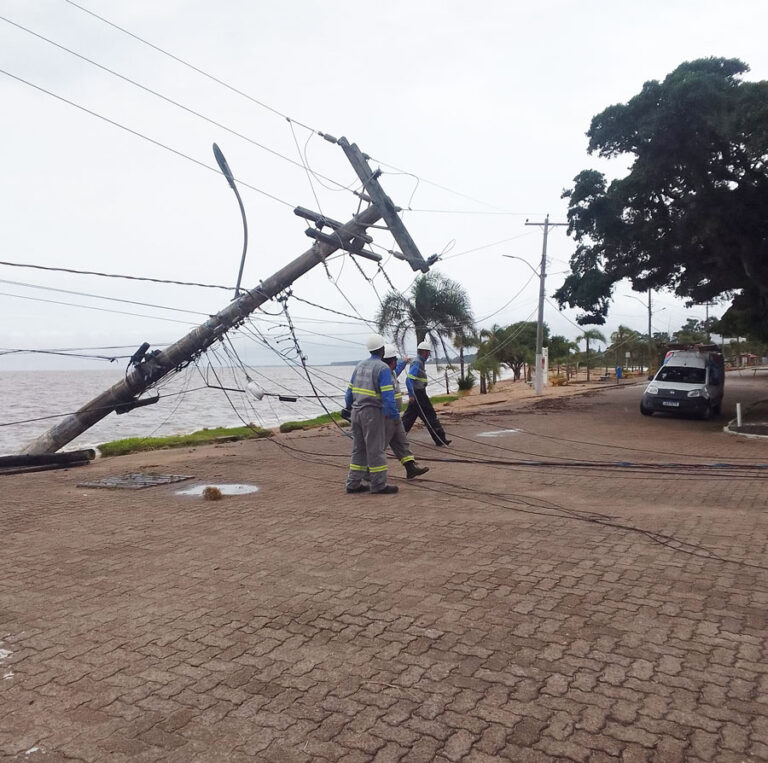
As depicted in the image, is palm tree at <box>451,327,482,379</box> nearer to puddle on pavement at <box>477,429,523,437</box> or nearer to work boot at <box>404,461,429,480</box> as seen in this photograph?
puddle on pavement at <box>477,429,523,437</box>

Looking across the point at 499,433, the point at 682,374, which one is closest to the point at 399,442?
the point at 499,433

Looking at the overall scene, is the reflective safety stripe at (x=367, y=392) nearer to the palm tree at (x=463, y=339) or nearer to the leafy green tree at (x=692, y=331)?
the palm tree at (x=463, y=339)

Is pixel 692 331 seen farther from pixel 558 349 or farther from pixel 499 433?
pixel 499 433

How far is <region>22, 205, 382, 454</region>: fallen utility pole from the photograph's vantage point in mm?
14578

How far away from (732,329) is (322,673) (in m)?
42.3

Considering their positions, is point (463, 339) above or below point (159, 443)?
above

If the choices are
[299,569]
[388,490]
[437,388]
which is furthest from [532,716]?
[437,388]

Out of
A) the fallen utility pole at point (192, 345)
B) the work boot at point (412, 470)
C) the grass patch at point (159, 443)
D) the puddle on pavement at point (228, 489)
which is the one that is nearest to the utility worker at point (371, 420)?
the work boot at point (412, 470)

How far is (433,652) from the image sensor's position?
3924mm

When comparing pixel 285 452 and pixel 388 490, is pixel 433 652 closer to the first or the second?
pixel 388 490

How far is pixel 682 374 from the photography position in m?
20.7

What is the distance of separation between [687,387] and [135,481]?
15.1 metres

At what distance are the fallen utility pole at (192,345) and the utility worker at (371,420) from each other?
608 centimetres

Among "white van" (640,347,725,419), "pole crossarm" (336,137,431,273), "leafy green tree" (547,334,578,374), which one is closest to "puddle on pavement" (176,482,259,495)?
"pole crossarm" (336,137,431,273)
